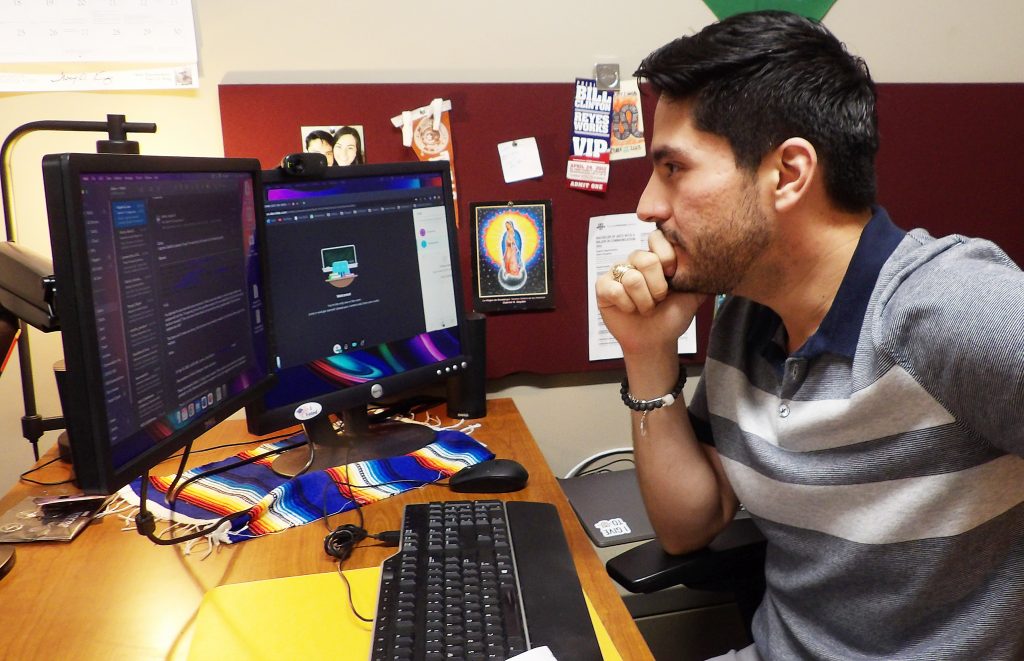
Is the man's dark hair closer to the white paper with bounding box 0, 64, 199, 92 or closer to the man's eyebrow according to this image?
the man's eyebrow

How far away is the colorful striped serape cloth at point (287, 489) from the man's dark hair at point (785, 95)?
2.13 ft

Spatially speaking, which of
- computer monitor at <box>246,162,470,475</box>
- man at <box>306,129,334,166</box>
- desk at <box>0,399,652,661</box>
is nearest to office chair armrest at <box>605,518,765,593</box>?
desk at <box>0,399,652,661</box>

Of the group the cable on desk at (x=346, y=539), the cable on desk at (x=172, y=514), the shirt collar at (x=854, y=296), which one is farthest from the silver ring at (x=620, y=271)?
the cable on desk at (x=172, y=514)

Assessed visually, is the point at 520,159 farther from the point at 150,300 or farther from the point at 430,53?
the point at 150,300

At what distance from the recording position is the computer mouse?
1.05 metres

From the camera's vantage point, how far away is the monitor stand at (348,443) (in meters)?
1.16

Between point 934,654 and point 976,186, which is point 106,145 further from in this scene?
point 976,186

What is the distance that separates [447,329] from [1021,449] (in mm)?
898

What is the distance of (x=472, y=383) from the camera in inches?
54.5

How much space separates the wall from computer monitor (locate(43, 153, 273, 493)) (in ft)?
1.44

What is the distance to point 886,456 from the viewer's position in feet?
2.66

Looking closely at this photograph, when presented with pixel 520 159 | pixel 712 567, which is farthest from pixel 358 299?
pixel 712 567

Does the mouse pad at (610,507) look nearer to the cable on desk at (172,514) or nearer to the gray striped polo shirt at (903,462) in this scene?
the gray striped polo shirt at (903,462)

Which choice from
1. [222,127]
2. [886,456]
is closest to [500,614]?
[886,456]
